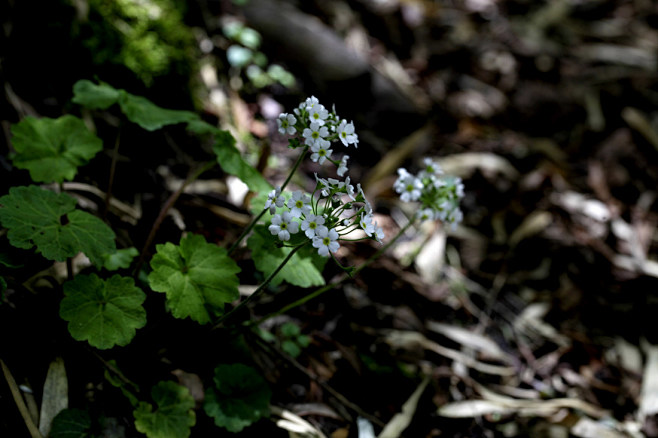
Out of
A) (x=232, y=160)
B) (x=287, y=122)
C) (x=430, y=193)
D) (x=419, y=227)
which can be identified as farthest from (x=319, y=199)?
(x=419, y=227)

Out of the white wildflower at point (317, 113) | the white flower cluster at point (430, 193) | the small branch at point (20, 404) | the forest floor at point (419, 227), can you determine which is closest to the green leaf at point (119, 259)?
the forest floor at point (419, 227)

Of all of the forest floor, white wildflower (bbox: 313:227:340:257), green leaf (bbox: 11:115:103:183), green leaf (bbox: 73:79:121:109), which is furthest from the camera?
the forest floor

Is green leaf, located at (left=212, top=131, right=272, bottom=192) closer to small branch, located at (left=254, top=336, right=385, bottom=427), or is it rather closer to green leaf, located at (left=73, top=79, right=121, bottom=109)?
green leaf, located at (left=73, top=79, right=121, bottom=109)

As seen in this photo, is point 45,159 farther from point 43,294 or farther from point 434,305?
point 434,305

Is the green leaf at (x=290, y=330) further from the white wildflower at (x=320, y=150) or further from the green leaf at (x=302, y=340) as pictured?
the white wildflower at (x=320, y=150)

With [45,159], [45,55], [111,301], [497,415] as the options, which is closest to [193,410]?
[111,301]

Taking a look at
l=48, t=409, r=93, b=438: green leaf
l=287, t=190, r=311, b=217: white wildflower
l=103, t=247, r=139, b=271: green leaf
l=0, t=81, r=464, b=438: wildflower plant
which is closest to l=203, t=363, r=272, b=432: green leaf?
l=0, t=81, r=464, b=438: wildflower plant

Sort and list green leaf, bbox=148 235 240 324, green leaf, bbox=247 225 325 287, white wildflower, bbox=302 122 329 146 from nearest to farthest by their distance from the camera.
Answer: white wildflower, bbox=302 122 329 146 → green leaf, bbox=148 235 240 324 → green leaf, bbox=247 225 325 287

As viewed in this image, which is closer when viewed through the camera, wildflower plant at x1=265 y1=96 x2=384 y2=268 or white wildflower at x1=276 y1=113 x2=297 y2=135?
wildflower plant at x1=265 y1=96 x2=384 y2=268

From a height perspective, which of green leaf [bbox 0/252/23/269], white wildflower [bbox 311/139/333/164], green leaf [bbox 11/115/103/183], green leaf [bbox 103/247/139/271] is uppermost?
white wildflower [bbox 311/139/333/164]
